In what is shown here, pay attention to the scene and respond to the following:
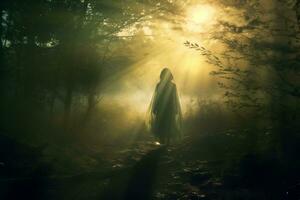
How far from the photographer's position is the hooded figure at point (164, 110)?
11.6 metres

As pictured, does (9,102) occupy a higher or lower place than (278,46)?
lower

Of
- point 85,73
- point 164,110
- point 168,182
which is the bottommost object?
point 168,182

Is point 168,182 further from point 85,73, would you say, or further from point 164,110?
point 85,73

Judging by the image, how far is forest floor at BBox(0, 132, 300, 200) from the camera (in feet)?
20.9

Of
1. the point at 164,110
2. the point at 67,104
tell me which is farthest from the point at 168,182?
the point at 67,104

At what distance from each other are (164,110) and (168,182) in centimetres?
435

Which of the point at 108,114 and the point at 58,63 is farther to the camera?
the point at 108,114

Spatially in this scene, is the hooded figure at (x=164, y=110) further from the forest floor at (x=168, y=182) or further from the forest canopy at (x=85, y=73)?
the forest floor at (x=168, y=182)

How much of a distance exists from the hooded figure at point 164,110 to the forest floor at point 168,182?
93.3 inches

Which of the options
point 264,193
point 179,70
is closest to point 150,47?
point 264,193

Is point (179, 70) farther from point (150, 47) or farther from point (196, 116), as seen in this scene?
point (150, 47)

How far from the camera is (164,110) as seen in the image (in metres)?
11.7

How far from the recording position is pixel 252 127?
581 cm

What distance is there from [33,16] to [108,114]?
18.9ft
